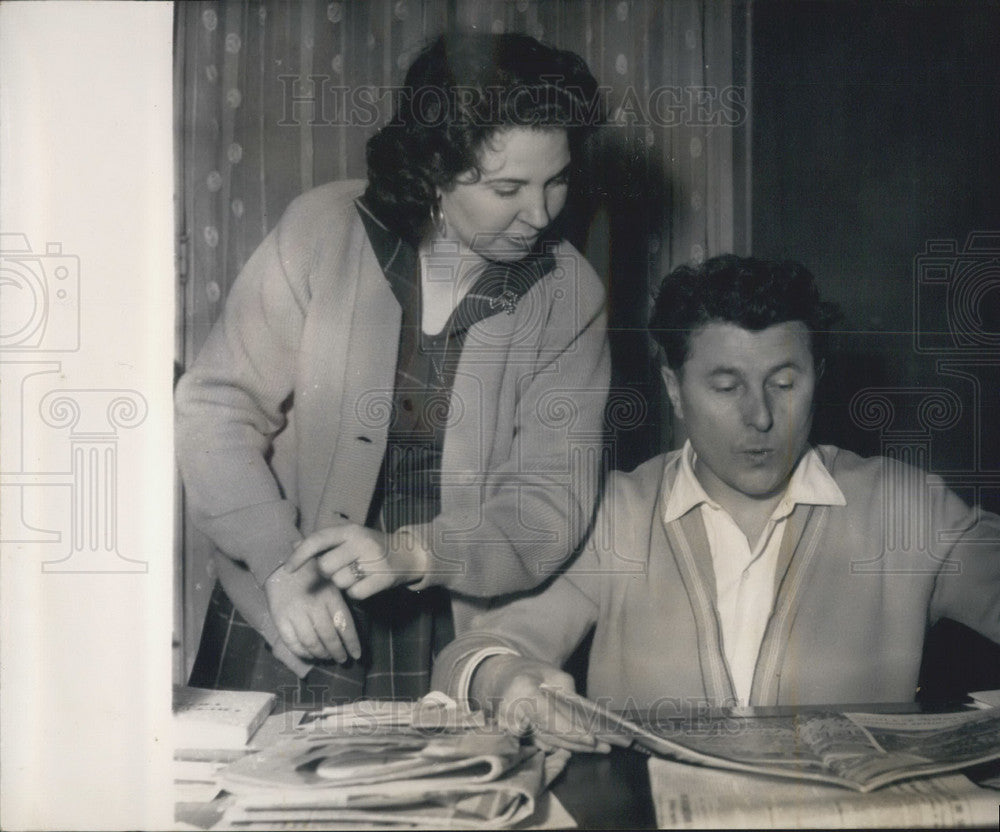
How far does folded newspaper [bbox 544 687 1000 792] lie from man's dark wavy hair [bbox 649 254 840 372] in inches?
23.2

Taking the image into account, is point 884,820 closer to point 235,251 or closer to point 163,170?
point 235,251

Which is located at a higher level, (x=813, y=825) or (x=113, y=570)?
(x=113, y=570)

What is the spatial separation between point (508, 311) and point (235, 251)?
0.46 m

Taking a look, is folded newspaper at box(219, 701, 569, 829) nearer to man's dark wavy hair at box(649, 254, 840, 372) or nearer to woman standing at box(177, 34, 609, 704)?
woman standing at box(177, 34, 609, 704)

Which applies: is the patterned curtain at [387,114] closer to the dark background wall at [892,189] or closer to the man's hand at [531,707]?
the dark background wall at [892,189]

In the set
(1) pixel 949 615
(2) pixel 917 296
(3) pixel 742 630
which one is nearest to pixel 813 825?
(3) pixel 742 630

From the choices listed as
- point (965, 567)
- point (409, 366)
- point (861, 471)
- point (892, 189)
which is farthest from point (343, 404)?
point (965, 567)

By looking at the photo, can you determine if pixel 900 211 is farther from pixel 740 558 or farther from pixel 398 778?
pixel 398 778

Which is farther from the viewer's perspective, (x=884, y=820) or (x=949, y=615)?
(x=949, y=615)

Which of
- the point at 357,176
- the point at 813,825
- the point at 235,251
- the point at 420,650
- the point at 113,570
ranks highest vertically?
the point at 357,176

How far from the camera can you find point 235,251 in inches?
67.1

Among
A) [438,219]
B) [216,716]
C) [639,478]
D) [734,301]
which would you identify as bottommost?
[216,716]

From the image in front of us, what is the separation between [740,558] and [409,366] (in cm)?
64

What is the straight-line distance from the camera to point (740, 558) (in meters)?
1.75
